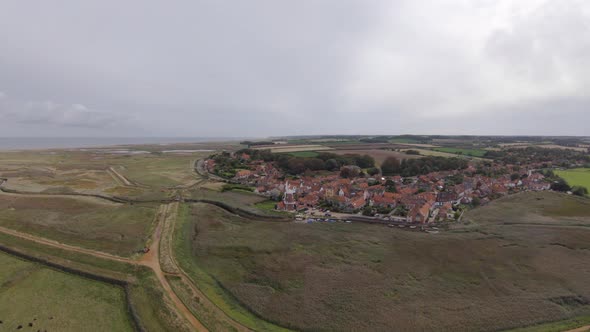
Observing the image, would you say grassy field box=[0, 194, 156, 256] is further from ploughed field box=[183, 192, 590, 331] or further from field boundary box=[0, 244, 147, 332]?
ploughed field box=[183, 192, 590, 331]

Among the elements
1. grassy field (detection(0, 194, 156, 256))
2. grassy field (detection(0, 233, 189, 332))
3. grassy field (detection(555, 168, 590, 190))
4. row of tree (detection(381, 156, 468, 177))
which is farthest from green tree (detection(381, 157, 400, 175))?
grassy field (detection(0, 233, 189, 332))

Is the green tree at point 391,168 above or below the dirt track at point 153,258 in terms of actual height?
above

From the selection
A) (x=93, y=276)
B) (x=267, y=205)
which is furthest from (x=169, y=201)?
(x=93, y=276)

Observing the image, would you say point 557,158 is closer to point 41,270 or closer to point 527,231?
point 527,231

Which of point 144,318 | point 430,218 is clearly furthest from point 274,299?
point 430,218

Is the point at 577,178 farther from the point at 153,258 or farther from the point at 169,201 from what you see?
the point at 169,201

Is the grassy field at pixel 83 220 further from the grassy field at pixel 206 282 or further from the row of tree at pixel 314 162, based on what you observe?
the row of tree at pixel 314 162

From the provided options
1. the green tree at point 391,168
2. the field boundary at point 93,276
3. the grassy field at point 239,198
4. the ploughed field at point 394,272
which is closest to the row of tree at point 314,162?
the green tree at point 391,168
